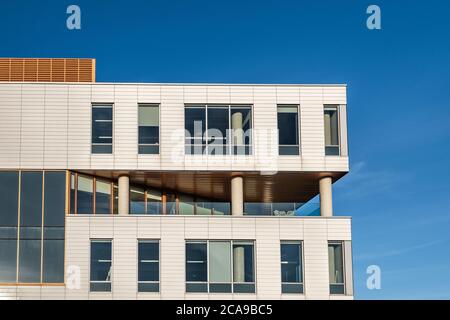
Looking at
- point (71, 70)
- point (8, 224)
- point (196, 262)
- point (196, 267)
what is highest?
A: point (71, 70)

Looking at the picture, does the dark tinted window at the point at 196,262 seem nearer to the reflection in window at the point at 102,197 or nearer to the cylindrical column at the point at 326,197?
the reflection in window at the point at 102,197

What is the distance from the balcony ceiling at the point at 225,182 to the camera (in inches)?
1652

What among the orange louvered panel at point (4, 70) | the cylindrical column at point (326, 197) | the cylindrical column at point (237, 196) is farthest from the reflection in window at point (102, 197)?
the cylindrical column at point (326, 197)

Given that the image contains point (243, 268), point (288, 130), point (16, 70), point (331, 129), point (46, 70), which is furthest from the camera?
point (46, 70)

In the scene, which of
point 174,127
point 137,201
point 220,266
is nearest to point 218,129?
point 174,127

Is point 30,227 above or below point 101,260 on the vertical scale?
above

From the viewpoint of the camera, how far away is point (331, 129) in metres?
42.6

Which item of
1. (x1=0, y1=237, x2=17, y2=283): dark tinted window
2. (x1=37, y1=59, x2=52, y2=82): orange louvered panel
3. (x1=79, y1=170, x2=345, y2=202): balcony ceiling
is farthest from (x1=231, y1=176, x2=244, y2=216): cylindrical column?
(x1=37, y1=59, x2=52, y2=82): orange louvered panel

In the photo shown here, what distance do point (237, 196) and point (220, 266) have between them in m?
3.83

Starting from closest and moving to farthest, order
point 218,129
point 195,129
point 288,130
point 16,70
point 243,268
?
point 243,268 < point 195,129 < point 218,129 < point 288,130 < point 16,70

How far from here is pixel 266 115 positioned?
1655 inches

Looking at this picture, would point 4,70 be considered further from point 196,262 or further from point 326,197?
point 326,197

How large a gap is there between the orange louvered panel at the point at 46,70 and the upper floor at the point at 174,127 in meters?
1.56
